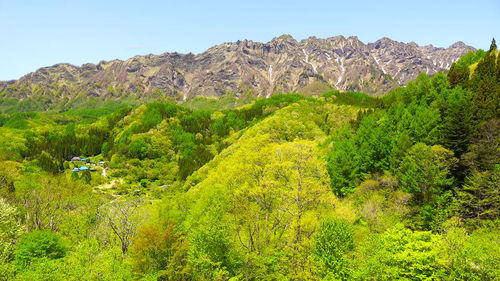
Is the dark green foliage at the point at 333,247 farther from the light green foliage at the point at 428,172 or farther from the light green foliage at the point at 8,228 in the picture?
the light green foliage at the point at 8,228

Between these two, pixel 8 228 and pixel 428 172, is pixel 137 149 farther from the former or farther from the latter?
pixel 428 172


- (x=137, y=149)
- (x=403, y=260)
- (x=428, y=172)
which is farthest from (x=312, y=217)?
(x=137, y=149)

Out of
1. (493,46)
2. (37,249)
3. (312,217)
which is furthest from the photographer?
(493,46)

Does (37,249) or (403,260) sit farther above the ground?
(403,260)

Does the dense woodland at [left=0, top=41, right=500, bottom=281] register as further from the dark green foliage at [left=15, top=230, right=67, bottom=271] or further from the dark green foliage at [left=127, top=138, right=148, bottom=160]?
the dark green foliage at [left=127, top=138, right=148, bottom=160]

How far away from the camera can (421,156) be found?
3778 cm

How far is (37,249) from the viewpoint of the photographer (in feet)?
109

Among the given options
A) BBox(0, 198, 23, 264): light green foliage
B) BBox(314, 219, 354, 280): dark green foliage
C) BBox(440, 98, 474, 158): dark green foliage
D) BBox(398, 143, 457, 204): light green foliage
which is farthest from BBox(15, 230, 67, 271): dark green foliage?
BBox(440, 98, 474, 158): dark green foliage

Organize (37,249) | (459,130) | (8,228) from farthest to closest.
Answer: (459,130), (8,228), (37,249)

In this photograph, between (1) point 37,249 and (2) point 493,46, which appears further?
(2) point 493,46

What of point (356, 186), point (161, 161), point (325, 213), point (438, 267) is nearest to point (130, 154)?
point (161, 161)

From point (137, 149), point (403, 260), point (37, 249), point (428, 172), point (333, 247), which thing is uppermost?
point (428, 172)

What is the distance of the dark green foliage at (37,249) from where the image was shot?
106 feet

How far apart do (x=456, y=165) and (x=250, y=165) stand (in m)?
29.8
